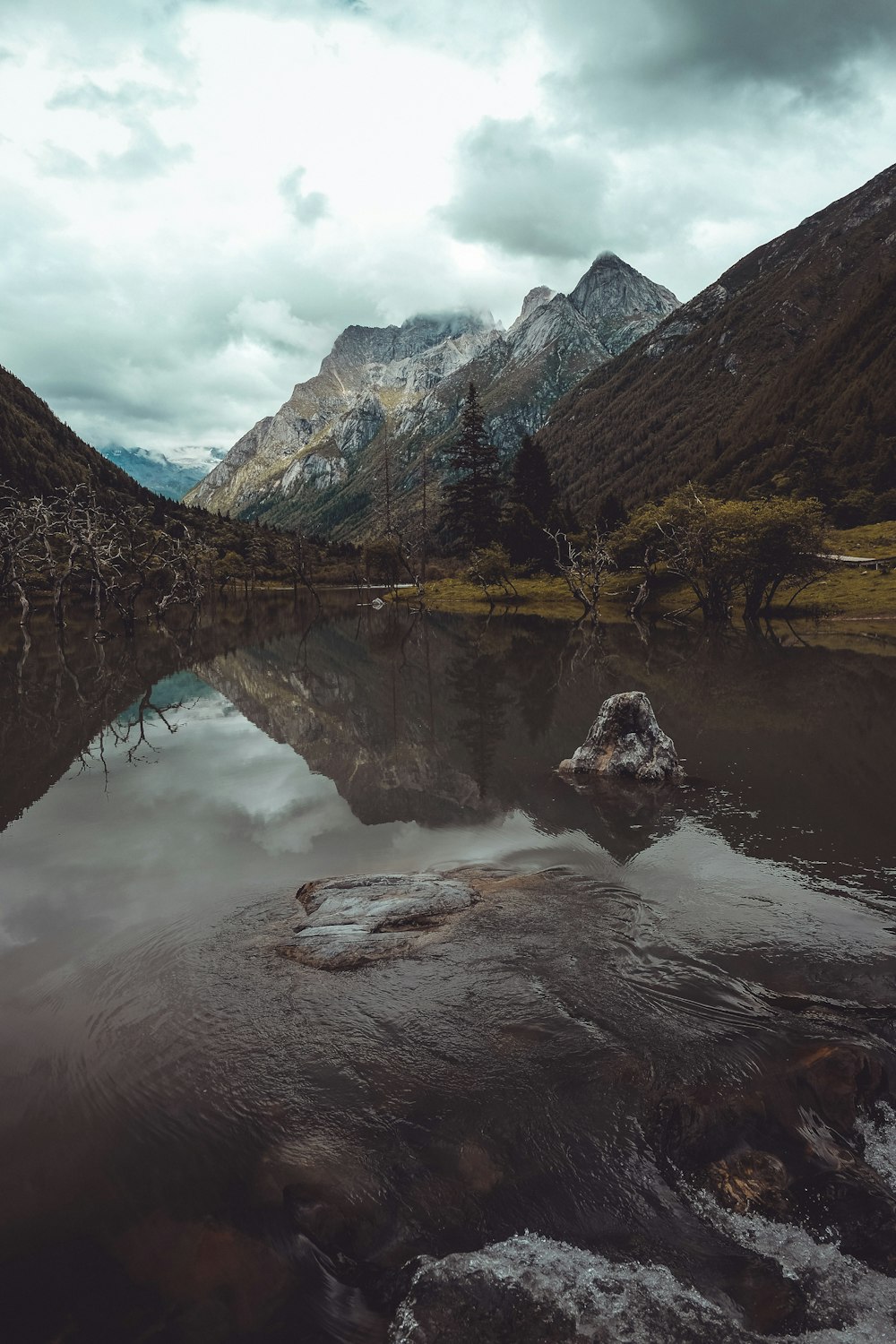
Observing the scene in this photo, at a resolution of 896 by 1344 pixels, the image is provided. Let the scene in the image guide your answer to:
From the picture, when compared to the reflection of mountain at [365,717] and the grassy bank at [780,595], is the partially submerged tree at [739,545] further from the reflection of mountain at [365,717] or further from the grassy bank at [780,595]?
the reflection of mountain at [365,717]

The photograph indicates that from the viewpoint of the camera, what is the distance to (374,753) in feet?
66.3

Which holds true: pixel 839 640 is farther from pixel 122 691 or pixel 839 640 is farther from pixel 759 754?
pixel 122 691

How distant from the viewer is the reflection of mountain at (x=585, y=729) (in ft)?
46.4

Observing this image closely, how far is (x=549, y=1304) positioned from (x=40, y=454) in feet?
592

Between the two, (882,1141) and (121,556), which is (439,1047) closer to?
(882,1141)

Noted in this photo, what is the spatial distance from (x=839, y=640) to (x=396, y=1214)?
45986mm

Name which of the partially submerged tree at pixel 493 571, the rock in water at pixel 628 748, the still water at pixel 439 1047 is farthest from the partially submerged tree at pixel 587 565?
the still water at pixel 439 1047

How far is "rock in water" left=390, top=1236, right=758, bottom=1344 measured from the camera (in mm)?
4297

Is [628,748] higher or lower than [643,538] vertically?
lower

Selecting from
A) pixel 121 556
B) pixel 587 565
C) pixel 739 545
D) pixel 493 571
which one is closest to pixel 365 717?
pixel 739 545

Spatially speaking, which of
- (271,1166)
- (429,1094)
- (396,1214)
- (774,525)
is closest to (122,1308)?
(271,1166)

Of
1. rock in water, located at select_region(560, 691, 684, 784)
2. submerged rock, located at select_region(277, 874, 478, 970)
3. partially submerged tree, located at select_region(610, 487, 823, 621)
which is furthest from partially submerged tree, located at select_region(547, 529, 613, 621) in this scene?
submerged rock, located at select_region(277, 874, 478, 970)

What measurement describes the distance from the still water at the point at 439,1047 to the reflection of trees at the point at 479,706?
1327 mm

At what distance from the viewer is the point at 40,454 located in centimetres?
14612
